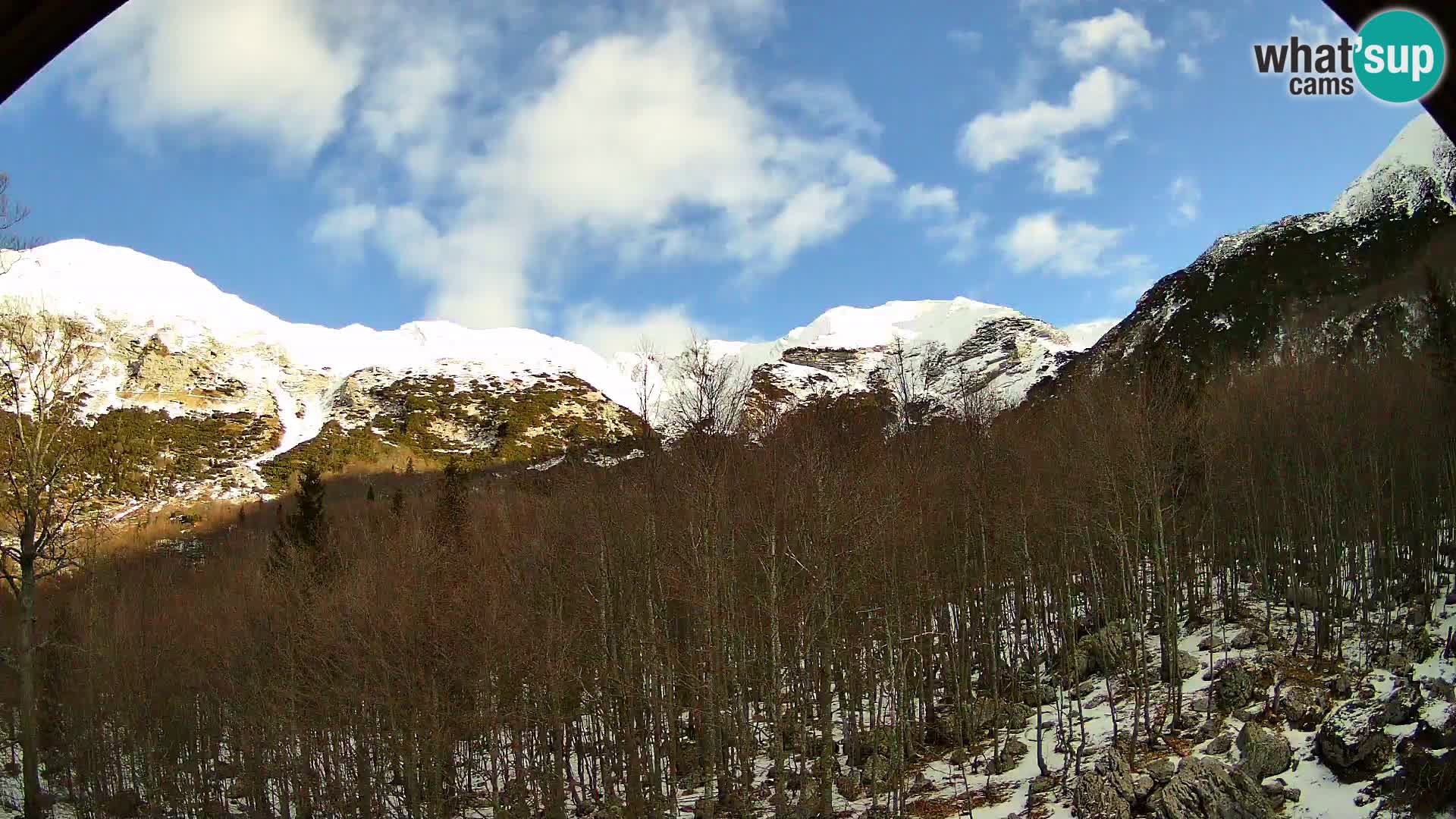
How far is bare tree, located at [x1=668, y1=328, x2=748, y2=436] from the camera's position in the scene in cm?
2089

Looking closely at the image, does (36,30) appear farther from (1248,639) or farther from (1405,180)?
(1405,180)

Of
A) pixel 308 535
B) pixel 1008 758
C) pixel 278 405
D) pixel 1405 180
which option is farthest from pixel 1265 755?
pixel 278 405

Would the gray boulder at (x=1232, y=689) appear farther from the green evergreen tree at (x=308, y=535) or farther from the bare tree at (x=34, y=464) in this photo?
the green evergreen tree at (x=308, y=535)

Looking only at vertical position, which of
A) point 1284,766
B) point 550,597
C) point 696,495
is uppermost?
point 696,495

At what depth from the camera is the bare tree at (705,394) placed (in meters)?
20.9

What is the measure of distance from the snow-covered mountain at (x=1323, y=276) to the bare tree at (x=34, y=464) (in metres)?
55.3

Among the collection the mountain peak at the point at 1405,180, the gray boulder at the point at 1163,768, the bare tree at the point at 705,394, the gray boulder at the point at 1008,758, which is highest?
the mountain peak at the point at 1405,180

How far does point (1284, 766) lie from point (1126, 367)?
2267cm

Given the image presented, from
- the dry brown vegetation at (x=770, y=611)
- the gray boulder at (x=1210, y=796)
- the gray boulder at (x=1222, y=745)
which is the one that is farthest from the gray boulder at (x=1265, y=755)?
the dry brown vegetation at (x=770, y=611)

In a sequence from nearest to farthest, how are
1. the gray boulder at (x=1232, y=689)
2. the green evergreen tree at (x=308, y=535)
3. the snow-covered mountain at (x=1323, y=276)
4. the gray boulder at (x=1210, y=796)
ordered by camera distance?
the gray boulder at (x=1210, y=796), the gray boulder at (x=1232, y=689), the green evergreen tree at (x=308, y=535), the snow-covered mountain at (x=1323, y=276)

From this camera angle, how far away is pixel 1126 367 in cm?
3725

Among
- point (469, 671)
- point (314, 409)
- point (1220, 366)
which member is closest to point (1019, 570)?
point (469, 671)

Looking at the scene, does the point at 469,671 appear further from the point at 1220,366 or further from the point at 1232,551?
the point at 1220,366

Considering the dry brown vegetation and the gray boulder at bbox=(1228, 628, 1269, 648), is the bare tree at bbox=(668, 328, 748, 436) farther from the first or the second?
the gray boulder at bbox=(1228, 628, 1269, 648)
